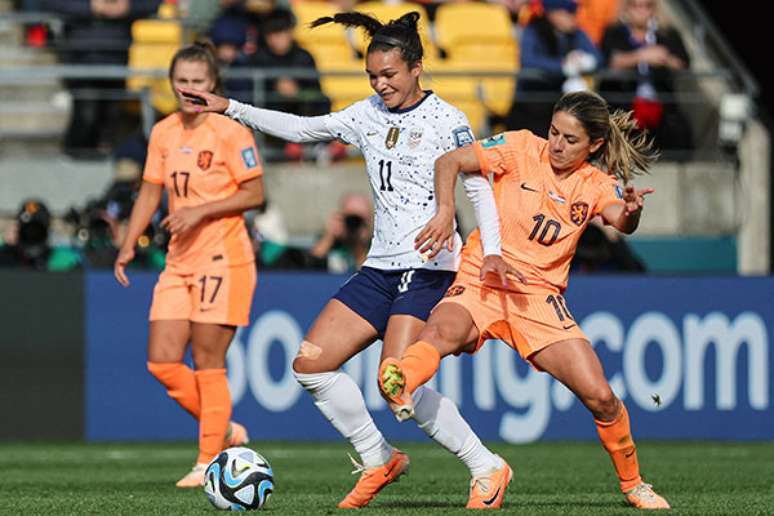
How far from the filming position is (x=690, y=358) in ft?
42.1

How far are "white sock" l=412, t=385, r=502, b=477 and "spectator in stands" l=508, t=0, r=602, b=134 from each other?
7.85 meters

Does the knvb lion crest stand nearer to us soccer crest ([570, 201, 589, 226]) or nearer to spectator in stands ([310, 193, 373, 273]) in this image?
us soccer crest ([570, 201, 589, 226])

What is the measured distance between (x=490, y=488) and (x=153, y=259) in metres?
6.51

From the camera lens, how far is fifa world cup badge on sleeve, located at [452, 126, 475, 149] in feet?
25.0

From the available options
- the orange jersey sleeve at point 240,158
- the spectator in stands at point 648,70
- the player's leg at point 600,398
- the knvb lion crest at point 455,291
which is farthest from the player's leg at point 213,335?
the spectator in stands at point 648,70

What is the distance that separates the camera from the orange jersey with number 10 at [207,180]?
30.1 ft

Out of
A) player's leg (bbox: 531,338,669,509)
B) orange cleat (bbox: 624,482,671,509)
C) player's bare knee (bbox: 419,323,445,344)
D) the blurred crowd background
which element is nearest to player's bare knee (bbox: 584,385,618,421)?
player's leg (bbox: 531,338,669,509)

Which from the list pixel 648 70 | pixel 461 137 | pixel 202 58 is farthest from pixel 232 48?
pixel 461 137

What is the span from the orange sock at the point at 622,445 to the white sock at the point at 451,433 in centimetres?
49

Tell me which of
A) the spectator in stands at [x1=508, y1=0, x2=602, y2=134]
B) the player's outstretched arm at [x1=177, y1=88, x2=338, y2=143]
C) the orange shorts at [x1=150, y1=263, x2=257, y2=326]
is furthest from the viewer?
the spectator in stands at [x1=508, y1=0, x2=602, y2=134]

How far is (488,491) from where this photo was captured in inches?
293

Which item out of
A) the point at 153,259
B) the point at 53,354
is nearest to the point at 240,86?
the point at 153,259

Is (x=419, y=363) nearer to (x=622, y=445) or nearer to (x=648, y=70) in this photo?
(x=622, y=445)

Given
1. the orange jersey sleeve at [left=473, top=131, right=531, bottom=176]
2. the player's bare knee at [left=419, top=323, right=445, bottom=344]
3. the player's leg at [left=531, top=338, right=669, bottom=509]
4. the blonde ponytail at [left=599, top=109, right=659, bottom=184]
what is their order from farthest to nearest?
the blonde ponytail at [left=599, top=109, right=659, bottom=184] < the orange jersey sleeve at [left=473, top=131, right=531, bottom=176] < the player's leg at [left=531, top=338, right=669, bottom=509] < the player's bare knee at [left=419, top=323, right=445, bottom=344]
